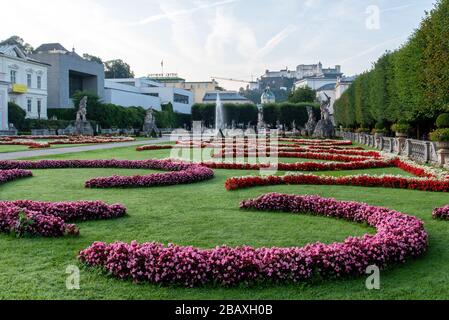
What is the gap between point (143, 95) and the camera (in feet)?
286

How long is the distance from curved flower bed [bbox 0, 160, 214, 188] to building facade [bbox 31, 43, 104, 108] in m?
52.7

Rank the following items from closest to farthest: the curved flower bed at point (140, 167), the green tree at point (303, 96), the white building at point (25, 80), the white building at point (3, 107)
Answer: the curved flower bed at point (140, 167), the white building at point (3, 107), the white building at point (25, 80), the green tree at point (303, 96)

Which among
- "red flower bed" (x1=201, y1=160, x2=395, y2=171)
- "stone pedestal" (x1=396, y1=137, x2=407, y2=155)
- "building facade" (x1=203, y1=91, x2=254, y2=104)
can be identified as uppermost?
"building facade" (x1=203, y1=91, x2=254, y2=104)

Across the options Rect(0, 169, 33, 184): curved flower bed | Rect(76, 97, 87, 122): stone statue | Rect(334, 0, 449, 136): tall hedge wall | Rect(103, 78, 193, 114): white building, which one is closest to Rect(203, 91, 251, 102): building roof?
Rect(103, 78, 193, 114): white building

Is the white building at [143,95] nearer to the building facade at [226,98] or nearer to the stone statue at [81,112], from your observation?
the building facade at [226,98]

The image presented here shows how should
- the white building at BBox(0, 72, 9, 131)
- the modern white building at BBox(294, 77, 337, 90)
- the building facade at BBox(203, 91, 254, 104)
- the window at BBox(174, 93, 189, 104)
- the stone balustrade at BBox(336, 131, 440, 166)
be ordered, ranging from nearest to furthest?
1. the stone balustrade at BBox(336, 131, 440, 166)
2. the white building at BBox(0, 72, 9, 131)
3. the window at BBox(174, 93, 189, 104)
4. the building facade at BBox(203, 91, 254, 104)
5. the modern white building at BBox(294, 77, 337, 90)

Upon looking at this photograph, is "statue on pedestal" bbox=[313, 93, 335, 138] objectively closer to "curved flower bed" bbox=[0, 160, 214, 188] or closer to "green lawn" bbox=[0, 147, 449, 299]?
"curved flower bed" bbox=[0, 160, 214, 188]

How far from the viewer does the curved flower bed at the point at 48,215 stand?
6.50m

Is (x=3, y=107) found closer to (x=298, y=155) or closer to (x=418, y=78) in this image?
(x=298, y=155)

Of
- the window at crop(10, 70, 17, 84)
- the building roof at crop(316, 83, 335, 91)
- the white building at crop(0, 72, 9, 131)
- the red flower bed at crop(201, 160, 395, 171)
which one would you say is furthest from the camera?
the building roof at crop(316, 83, 335, 91)

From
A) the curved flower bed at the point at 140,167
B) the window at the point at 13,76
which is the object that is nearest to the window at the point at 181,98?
the window at the point at 13,76

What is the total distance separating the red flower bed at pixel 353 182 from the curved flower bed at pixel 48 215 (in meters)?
3.69

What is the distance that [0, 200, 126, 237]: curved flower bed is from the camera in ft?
21.3
